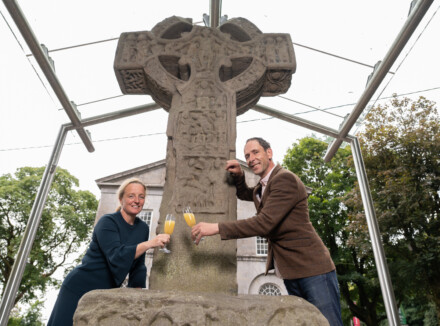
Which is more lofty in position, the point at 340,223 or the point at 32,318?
the point at 340,223

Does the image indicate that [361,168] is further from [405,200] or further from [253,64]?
[405,200]

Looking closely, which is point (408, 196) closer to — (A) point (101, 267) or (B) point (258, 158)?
(B) point (258, 158)

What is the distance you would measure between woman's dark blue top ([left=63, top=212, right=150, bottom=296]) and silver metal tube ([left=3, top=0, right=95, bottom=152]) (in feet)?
10.7

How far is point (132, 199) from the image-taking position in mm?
2736

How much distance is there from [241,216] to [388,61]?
13175 mm

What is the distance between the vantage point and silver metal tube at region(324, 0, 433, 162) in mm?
3921

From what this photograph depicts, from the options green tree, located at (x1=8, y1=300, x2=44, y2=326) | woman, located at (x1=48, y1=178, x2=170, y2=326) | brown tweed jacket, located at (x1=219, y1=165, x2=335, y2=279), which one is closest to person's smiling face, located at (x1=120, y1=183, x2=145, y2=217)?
woman, located at (x1=48, y1=178, x2=170, y2=326)

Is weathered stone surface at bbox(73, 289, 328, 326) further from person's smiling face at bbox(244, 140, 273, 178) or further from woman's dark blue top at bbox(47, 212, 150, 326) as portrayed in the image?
person's smiling face at bbox(244, 140, 273, 178)

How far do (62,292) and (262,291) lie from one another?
1556 cm

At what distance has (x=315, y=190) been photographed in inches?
804

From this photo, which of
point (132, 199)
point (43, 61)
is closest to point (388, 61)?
point (132, 199)

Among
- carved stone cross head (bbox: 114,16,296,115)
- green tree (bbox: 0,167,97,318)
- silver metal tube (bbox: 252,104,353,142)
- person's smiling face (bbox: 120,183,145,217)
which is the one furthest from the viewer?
green tree (bbox: 0,167,97,318)

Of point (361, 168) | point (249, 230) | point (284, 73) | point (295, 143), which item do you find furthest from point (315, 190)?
point (249, 230)

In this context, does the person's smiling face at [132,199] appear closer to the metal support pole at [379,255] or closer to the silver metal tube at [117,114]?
the silver metal tube at [117,114]
